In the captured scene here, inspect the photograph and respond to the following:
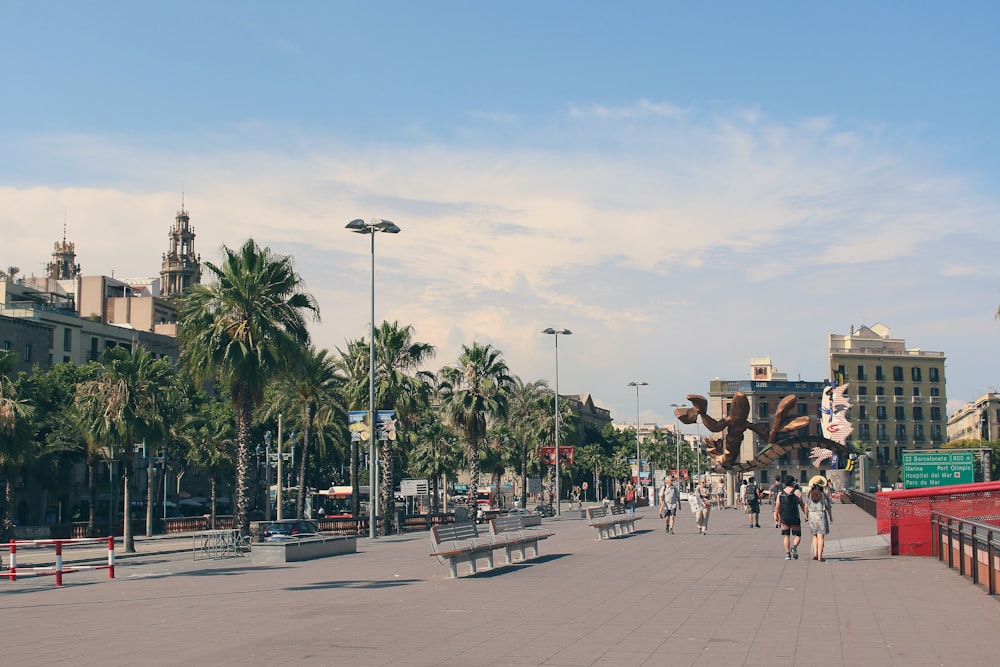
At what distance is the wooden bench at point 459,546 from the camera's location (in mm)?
18391

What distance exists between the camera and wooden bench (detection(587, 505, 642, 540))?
30.2 m

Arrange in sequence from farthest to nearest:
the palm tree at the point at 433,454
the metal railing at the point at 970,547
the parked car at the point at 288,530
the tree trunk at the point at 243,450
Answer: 1. the palm tree at the point at 433,454
2. the tree trunk at the point at 243,450
3. the parked car at the point at 288,530
4. the metal railing at the point at 970,547

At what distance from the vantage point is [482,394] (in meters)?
56.1

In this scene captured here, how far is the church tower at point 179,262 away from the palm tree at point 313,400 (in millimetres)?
105604

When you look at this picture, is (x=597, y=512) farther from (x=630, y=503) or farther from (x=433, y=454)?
(x=433, y=454)

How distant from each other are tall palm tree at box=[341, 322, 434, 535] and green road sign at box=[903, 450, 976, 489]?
2149 cm

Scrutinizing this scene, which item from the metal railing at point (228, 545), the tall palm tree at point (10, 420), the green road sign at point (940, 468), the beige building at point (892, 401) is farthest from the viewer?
the beige building at point (892, 401)

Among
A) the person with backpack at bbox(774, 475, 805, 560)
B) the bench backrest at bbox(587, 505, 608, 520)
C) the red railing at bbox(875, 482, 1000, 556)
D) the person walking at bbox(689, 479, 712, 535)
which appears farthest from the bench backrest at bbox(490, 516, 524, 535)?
the person walking at bbox(689, 479, 712, 535)

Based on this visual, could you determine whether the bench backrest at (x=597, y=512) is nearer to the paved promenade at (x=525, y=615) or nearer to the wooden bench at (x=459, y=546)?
the paved promenade at (x=525, y=615)

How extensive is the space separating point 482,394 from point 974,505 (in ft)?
117

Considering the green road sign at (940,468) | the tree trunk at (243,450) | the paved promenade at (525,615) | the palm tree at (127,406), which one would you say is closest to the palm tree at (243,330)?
the tree trunk at (243,450)

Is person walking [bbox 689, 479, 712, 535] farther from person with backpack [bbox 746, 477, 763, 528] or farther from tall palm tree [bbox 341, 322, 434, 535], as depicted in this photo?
tall palm tree [bbox 341, 322, 434, 535]

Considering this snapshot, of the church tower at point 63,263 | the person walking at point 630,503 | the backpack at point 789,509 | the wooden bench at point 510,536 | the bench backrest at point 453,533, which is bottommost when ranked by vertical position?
the person walking at point 630,503

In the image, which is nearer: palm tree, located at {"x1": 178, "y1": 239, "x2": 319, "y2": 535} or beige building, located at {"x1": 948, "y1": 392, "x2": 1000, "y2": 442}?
palm tree, located at {"x1": 178, "y1": 239, "x2": 319, "y2": 535}
